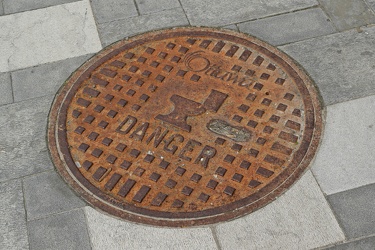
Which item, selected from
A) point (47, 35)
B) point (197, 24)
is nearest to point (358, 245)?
point (197, 24)

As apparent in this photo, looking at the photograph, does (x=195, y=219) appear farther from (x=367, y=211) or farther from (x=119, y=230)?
(x=367, y=211)

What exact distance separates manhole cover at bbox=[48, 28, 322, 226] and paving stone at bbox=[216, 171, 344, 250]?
100 mm

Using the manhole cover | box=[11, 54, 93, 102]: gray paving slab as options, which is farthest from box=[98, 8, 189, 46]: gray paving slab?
box=[11, 54, 93, 102]: gray paving slab

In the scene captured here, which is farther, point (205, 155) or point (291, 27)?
point (291, 27)

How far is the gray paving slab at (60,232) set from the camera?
4.20 metres

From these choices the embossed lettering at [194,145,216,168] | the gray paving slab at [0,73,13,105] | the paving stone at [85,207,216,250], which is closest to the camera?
the paving stone at [85,207,216,250]

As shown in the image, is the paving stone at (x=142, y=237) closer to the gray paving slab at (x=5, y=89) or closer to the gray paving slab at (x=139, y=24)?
the gray paving slab at (x=5, y=89)

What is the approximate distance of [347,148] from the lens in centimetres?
463

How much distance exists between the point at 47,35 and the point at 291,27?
8.08ft

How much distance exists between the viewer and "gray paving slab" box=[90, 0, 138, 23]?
19.6ft

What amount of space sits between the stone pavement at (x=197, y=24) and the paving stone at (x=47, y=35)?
11 mm

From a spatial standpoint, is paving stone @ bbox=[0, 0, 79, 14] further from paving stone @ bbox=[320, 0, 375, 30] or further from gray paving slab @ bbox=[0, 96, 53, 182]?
paving stone @ bbox=[320, 0, 375, 30]

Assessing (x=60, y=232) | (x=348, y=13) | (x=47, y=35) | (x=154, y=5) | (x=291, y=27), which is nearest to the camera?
(x=60, y=232)

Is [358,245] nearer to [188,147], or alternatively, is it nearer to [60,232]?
[188,147]
